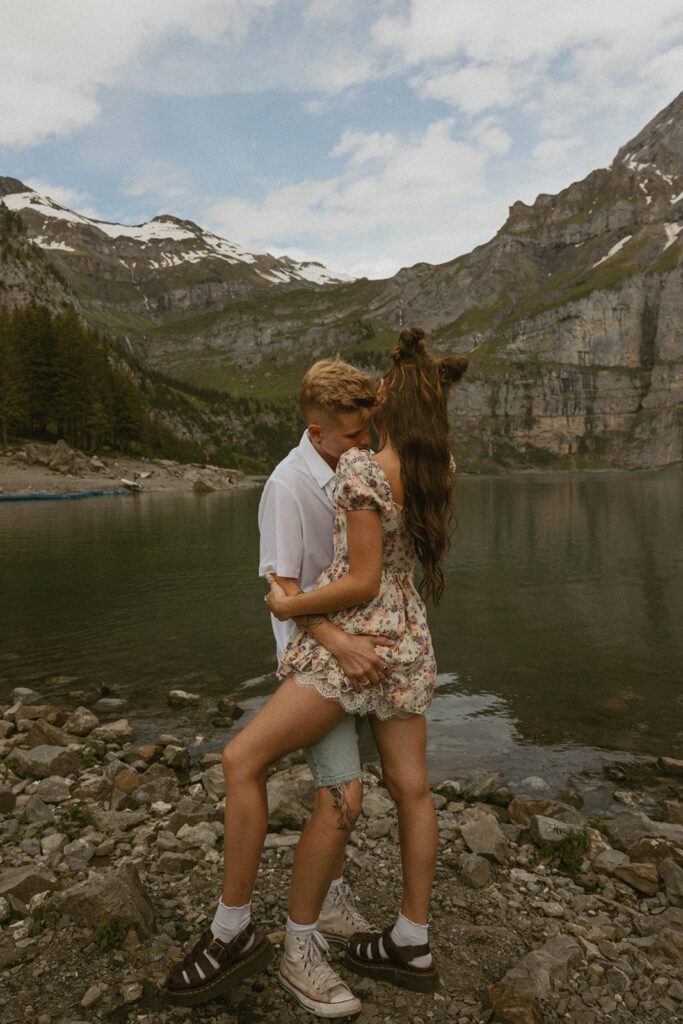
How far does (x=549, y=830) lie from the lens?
22.4 ft

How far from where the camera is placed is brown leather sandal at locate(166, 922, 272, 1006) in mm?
Answer: 3812

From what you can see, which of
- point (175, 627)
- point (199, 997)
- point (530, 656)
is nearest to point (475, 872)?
point (199, 997)

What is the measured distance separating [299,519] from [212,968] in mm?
2828

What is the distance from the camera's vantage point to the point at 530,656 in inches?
654

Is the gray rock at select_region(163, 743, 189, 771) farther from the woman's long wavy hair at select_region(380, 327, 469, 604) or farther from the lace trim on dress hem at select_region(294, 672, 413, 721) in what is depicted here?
the woman's long wavy hair at select_region(380, 327, 469, 604)

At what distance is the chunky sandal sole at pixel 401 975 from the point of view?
4.06m

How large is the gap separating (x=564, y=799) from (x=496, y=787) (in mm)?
1094

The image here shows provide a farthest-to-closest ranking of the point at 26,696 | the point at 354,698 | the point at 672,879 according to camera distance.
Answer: the point at 26,696, the point at 672,879, the point at 354,698

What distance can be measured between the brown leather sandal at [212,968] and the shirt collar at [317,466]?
2.96m

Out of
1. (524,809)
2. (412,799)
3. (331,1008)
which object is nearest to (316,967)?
(331,1008)

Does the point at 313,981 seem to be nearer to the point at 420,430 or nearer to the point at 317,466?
the point at 317,466

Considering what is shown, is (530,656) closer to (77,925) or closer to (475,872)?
(475,872)

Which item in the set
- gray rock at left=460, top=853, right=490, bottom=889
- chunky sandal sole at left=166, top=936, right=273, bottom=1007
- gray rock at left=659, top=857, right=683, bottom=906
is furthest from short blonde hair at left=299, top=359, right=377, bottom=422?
gray rock at left=659, top=857, right=683, bottom=906

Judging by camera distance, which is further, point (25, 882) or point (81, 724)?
point (81, 724)
